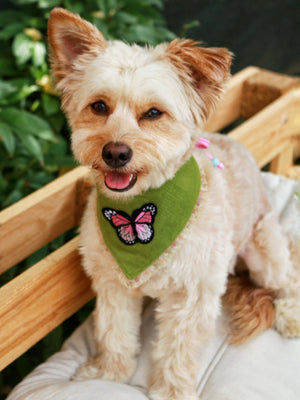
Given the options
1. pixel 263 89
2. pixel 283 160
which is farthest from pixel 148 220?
pixel 283 160

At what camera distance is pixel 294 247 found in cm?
167

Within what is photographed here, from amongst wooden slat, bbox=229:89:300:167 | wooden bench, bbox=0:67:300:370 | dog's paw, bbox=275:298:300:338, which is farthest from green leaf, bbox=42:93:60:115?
dog's paw, bbox=275:298:300:338

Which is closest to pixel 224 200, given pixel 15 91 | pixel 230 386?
pixel 230 386

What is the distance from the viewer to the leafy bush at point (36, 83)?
1903 mm

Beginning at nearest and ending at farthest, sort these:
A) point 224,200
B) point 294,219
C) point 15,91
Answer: point 224,200 < point 294,219 < point 15,91

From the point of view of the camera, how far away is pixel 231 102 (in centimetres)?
226

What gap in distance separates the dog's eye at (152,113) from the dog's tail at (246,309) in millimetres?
762

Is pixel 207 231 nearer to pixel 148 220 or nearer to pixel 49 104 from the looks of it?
Answer: pixel 148 220

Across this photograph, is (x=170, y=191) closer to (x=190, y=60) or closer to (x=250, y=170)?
(x=190, y=60)

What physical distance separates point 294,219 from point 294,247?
0.16 metres

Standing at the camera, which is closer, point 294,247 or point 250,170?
point 250,170

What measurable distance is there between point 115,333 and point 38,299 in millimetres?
264

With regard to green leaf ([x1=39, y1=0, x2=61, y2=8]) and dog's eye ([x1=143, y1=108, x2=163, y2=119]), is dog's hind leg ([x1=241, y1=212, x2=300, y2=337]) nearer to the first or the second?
dog's eye ([x1=143, y1=108, x2=163, y2=119])

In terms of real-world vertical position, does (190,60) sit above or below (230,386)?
above
